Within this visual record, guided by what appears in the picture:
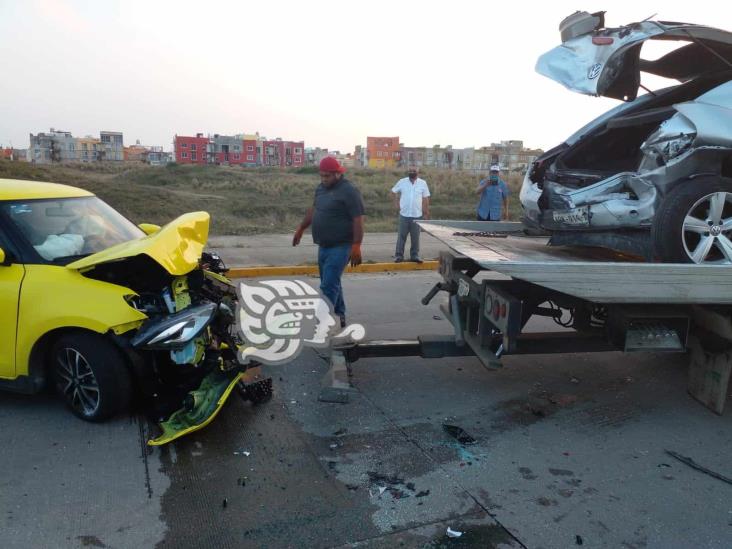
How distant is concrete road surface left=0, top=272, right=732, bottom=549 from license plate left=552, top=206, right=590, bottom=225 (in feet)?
4.57

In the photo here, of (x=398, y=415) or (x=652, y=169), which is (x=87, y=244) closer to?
(x=398, y=415)

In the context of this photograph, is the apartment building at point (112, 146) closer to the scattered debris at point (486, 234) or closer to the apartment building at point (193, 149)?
the apartment building at point (193, 149)

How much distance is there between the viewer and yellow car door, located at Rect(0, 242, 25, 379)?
12.7ft

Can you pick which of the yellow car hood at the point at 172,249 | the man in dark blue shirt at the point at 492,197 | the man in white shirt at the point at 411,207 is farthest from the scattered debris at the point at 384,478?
the man in dark blue shirt at the point at 492,197

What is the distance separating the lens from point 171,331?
367 cm

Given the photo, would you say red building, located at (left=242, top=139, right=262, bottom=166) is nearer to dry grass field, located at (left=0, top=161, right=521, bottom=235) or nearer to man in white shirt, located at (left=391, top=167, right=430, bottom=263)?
dry grass field, located at (left=0, top=161, right=521, bottom=235)

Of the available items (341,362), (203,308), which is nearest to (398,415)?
(341,362)

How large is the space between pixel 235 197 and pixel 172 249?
24.7m

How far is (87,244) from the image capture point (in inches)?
173

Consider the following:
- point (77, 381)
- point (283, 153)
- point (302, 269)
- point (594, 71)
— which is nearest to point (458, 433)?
point (77, 381)

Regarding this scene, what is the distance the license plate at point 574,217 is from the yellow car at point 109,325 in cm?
289

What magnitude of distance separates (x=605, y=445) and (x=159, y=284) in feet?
10.7

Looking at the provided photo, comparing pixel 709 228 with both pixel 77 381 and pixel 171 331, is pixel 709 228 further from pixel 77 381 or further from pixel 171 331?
pixel 77 381

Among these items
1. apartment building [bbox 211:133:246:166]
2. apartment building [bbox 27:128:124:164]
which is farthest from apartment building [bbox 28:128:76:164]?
apartment building [bbox 211:133:246:166]
